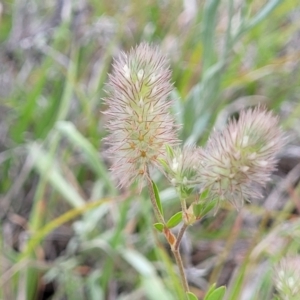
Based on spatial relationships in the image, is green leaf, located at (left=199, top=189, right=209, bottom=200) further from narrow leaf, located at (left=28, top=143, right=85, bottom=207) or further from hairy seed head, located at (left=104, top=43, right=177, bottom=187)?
narrow leaf, located at (left=28, top=143, right=85, bottom=207)

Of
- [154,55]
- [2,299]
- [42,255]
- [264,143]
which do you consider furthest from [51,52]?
[264,143]

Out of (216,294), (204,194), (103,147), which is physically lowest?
(216,294)

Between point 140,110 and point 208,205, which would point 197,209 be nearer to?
point 208,205

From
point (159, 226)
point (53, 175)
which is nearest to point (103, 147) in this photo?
point (53, 175)

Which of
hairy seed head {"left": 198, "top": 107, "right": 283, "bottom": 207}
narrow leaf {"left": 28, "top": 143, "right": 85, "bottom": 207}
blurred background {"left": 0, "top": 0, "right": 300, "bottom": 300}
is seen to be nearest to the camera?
hairy seed head {"left": 198, "top": 107, "right": 283, "bottom": 207}

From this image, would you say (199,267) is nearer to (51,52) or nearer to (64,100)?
(64,100)

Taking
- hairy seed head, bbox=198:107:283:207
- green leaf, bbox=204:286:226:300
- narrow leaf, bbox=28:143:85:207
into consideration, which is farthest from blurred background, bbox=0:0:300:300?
hairy seed head, bbox=198:107:283:207
